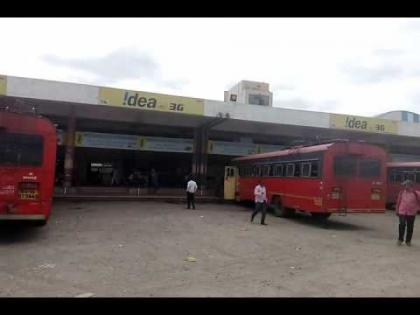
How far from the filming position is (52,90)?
2314cm

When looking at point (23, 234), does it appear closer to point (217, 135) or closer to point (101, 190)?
point (101, 190)

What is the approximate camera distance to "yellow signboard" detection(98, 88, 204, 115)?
2398cm

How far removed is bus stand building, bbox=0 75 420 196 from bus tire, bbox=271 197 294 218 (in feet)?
14.2

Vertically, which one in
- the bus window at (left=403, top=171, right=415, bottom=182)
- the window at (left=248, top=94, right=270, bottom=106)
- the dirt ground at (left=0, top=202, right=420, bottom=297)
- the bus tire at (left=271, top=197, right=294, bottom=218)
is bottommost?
the dirt ground at (left=0, top=202, right=420, bottom=297)

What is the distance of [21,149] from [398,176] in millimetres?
20067

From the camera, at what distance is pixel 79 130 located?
29.5 m

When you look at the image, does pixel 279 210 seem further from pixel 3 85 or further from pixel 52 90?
pixel 3 85

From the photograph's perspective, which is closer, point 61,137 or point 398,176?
point 398,176

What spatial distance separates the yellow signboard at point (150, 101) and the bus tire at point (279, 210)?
23.3 ft

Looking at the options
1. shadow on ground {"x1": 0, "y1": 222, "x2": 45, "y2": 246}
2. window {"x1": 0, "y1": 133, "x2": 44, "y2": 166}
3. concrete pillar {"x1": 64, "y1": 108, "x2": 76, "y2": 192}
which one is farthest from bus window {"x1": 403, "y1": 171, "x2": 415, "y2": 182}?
window {"x1": 0, "y1": 133, "x2": 44, "y2": 166}

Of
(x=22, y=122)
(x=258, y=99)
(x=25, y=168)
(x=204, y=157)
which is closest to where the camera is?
(x=25, y=168)

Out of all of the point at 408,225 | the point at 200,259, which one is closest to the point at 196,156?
the point at 408,225

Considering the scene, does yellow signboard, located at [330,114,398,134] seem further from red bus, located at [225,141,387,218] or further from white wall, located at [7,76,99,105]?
white wall, located at [7,76,99,105]
